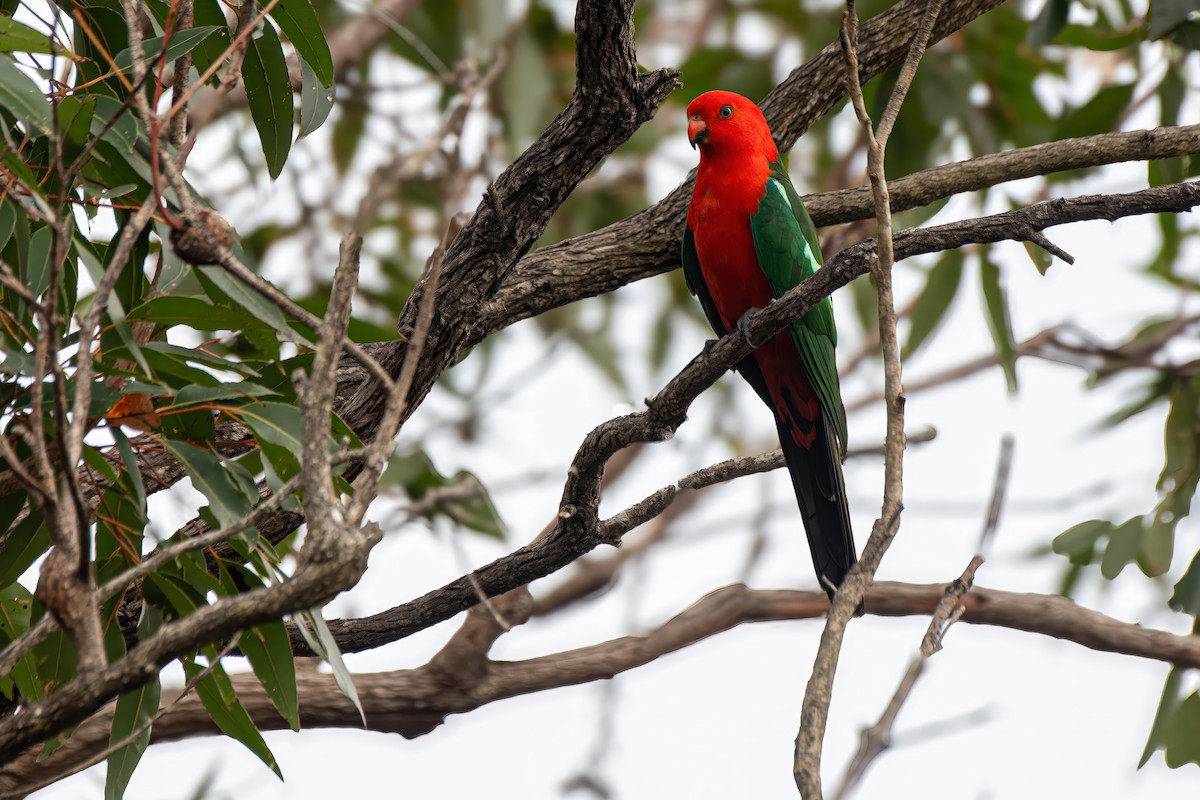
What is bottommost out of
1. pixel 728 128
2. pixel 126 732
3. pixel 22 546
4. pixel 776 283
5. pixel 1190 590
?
pixel 126 732

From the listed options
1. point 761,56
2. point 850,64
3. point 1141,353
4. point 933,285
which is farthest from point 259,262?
point 850,64

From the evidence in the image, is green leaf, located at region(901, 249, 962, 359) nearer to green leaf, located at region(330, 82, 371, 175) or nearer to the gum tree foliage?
the gum tree foliage

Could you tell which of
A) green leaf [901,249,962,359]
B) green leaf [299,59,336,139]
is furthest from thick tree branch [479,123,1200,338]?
green leaf [901,249,962,359]

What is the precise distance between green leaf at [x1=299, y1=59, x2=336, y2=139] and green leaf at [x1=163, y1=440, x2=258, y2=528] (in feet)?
2.55

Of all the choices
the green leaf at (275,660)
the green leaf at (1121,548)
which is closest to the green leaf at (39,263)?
the green leaf at (275,660)

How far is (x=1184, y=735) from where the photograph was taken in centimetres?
330

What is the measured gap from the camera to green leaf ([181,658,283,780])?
2.10m

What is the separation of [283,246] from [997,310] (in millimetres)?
3490

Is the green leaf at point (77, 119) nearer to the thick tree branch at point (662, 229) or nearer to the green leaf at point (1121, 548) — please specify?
the thick tree branch at point (662, 229)

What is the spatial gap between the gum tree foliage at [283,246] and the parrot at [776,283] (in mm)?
317

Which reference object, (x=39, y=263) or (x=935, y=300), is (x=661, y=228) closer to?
(x=39, y=263)

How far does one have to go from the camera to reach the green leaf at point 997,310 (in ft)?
12.3

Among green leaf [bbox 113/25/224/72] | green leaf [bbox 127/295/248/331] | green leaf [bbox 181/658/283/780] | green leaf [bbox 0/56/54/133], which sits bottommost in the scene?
green leaf [bbox 181/658/283/780]

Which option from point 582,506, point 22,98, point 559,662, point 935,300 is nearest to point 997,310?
point 935,300
